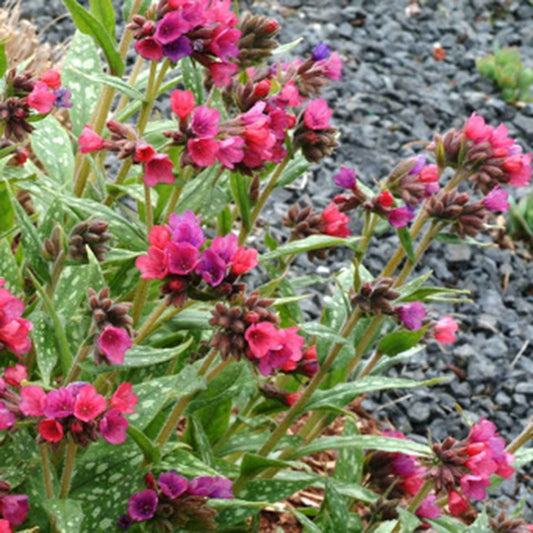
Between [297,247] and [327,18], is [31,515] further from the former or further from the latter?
[327,18]

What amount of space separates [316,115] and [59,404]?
795 millimetres

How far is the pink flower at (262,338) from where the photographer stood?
1.49m

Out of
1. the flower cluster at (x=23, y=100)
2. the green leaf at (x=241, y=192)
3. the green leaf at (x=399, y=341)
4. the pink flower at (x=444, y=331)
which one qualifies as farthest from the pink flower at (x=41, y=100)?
the pink flower at (x=444, y=331)

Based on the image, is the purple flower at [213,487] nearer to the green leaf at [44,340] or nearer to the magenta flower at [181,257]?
the green leaf at [44,340]

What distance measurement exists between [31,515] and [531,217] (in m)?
2.76

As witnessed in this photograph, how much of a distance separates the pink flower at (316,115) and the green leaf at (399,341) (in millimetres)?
474

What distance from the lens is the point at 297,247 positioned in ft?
6.36

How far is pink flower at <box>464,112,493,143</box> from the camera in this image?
1.94 metres

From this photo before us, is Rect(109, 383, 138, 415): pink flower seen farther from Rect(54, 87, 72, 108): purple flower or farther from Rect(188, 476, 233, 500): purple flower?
Rect(54, 87, 72, 108): purple flower

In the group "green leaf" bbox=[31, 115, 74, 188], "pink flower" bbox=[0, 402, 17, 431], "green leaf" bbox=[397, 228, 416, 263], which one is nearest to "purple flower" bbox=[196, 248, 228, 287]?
"pink flower" bbox=[0, 402, 17, 431]

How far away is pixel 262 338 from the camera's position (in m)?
1.50

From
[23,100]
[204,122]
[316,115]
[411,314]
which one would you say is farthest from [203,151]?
[411,314]

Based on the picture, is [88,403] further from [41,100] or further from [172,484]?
[41,100]

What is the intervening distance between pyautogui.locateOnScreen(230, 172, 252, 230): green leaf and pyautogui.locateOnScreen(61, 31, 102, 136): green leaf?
1.72 feet
